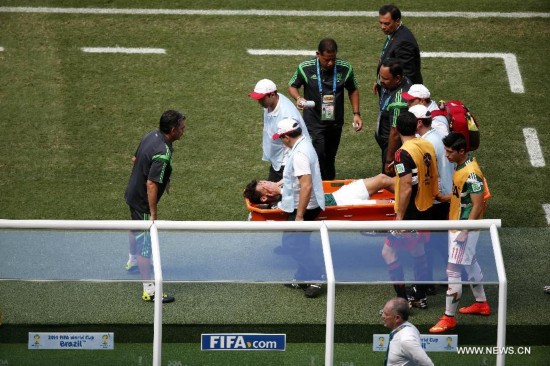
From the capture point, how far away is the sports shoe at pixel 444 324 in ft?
27.5

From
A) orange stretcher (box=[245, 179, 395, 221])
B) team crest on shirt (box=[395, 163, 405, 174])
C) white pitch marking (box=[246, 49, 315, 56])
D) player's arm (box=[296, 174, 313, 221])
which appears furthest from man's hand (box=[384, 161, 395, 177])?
white pitch marking (box=[246, 49, 315, 56])

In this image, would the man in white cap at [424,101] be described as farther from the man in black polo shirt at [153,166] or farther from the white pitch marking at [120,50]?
the white pitch marking at [120,50]

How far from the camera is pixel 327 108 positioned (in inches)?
464

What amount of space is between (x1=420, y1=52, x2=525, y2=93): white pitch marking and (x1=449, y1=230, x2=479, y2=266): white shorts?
6560 mm

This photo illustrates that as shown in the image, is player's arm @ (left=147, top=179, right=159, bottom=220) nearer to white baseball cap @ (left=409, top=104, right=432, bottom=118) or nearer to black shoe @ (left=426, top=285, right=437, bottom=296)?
white baseball cap @ (left=409, top=104, right=432, bottom=118)

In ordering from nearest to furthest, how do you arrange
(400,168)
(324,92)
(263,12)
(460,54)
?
(400,168) < (324,92) < (460,54) < (263,12)

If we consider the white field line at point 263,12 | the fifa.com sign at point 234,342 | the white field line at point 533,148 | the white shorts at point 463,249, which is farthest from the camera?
the white field line at point 263,12

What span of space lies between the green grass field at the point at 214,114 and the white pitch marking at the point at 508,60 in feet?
0.31

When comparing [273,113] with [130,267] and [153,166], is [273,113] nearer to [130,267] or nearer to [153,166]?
[153,166]

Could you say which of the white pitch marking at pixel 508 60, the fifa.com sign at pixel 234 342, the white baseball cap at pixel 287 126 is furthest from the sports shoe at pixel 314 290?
the white pitch marking at pixel 508 60

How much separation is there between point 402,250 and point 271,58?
737 cm

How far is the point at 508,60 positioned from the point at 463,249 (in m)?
7.71

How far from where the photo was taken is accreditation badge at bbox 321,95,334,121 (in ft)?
38.5

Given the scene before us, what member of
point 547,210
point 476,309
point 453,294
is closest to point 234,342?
point 453,294
